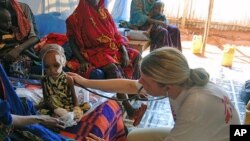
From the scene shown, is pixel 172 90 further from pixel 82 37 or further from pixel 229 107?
pixel 82 37

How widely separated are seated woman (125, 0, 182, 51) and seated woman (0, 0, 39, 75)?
1700mm

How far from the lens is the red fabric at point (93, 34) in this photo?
3.12m

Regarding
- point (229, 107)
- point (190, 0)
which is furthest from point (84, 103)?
point (190, 0)

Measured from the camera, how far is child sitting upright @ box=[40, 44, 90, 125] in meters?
2.01

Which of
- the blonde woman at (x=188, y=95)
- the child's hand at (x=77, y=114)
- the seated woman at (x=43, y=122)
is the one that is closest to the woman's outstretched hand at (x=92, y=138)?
the seated woman at (x=43, y=122)

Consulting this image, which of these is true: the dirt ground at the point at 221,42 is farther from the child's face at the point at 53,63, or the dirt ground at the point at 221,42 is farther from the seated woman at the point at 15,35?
→ the child's face at the point at 53,63

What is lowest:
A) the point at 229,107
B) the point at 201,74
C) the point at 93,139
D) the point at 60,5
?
the point at 93,139

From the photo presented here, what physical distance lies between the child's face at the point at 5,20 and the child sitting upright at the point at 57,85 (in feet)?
3.00

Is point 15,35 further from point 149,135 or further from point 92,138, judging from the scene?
point 149,135

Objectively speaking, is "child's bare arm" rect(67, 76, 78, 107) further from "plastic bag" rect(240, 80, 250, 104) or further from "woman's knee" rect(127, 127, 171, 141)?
"plastic bag" rect(240, 80, 250, 104)

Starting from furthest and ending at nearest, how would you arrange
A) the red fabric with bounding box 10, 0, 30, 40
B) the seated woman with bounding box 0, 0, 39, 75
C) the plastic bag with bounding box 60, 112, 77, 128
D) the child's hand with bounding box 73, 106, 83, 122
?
the red fabric with bounding box 10, 0, 30, 40 → the seated woman with bounding box 0, 0, 39, 75 → the child's hand with bounding box 73, 106, 83, 122 → the plastic bag with bounding box 60, 112, 77, 128

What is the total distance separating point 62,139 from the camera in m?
1.72

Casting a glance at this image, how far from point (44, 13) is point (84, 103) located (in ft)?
5.86

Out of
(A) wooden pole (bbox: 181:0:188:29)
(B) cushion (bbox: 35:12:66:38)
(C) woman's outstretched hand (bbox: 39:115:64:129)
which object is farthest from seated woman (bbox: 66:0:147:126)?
(A) wooden pole (bbox: 181:0:188:29)
